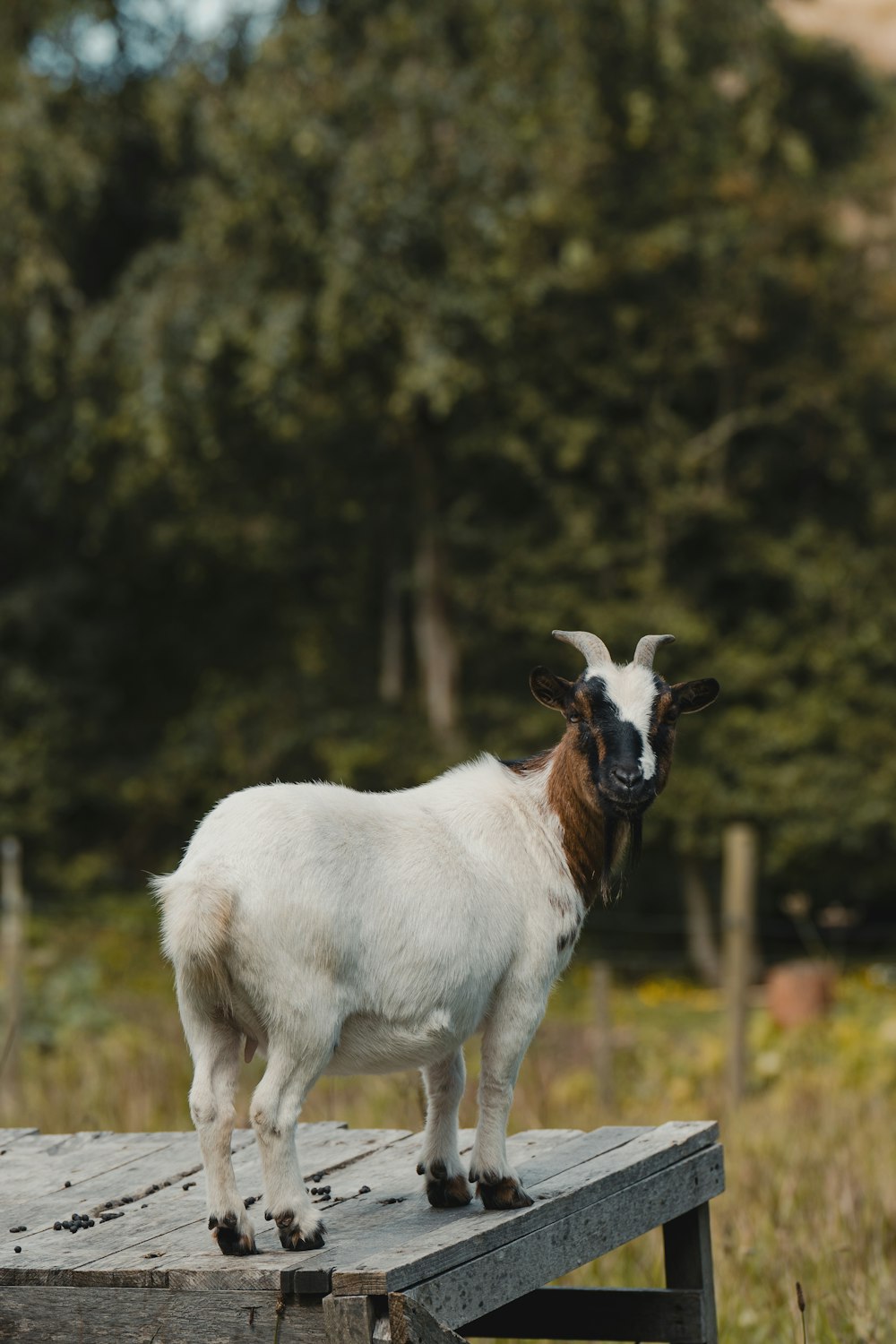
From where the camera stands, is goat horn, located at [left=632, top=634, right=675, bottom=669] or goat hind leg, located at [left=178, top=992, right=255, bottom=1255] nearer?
goat hind leg, located at [left=178, top=992, right=255, bottom=1255]

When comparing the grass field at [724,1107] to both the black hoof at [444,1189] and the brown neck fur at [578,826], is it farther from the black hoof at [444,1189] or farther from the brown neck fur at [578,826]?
the brown neck fur at [578,826]

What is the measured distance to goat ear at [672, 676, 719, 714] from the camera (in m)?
3.40

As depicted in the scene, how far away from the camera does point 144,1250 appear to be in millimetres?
3168

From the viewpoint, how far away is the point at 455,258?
14.5 m

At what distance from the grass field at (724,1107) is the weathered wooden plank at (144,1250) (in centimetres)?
98

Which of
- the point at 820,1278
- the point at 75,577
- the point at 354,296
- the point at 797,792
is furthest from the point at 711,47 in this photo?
the point at 820,1278

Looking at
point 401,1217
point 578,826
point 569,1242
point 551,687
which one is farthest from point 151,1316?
point 551,687

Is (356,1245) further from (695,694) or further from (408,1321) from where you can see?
(695,694)

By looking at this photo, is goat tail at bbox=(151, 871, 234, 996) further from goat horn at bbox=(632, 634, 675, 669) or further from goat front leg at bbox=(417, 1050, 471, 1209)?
goat horn at bbox=(632, 634, 675, 669)

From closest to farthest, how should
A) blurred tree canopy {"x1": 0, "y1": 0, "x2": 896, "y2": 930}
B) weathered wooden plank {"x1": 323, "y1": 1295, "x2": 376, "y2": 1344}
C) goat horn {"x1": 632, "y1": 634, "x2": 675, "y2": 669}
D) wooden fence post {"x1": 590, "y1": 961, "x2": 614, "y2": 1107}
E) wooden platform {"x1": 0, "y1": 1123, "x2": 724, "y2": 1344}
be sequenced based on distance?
weathered wooden plank {"x1": 323, "y1": 1295, "x2": 376, "y2": 1344} < wooden platform {"x1": 0, "y1": 1123, "x2": 724, "y2": 1344} < goat horn {"x1": 632, "y1": 634, "x2": 675, "y2": 669} < wooden fence post {"x1": 590, "y1": 961, "x2": 614, "y2": 1107} < blurred tree canopy {"x1": 0, "y1": 0, "x2": 896, "y2": 930}

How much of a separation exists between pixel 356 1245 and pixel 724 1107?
5.32 meters

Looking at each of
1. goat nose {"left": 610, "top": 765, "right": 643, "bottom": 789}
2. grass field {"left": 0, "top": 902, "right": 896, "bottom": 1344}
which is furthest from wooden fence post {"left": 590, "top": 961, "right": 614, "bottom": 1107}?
goat nose {"left": 610, "top": 765, "right": 643, "bottom": 789}

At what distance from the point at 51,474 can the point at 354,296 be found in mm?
4292

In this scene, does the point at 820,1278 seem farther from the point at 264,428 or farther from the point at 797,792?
the point at 264,428
